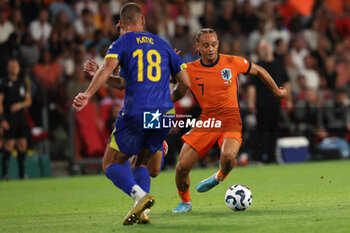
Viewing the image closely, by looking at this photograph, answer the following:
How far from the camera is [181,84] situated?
7.39 m

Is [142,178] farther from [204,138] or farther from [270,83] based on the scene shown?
[270,83]

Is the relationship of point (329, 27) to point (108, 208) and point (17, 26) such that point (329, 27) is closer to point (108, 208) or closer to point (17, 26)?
point (17, 26)

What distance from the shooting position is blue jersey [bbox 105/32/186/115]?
274 inches

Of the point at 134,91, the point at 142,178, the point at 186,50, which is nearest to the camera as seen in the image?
the point at 134,91

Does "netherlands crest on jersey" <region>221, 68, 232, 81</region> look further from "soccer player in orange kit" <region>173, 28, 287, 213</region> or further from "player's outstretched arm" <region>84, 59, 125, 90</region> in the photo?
"player's outstretched arm" <region>84, 59, 125, 90</region>

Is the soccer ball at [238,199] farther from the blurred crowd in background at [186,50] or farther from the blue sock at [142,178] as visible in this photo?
the blurred crowd in background at [186,50]

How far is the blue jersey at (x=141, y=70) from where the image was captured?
6.96 m

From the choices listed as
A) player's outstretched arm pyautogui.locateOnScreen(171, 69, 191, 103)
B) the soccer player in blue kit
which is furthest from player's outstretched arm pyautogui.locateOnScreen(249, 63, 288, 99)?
the soccer player in blue kit

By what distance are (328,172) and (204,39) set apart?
583 centimetres

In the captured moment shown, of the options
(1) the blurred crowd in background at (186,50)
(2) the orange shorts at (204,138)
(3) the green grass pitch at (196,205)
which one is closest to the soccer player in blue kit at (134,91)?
(3) the green grass pitch at (196,205)

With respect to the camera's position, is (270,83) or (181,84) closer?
(181,84)

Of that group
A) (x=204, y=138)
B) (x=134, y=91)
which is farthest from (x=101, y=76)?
(x=204, y=138)

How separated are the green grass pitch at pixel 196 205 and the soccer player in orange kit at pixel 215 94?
2.52ft

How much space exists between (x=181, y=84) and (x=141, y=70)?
1.90ft
